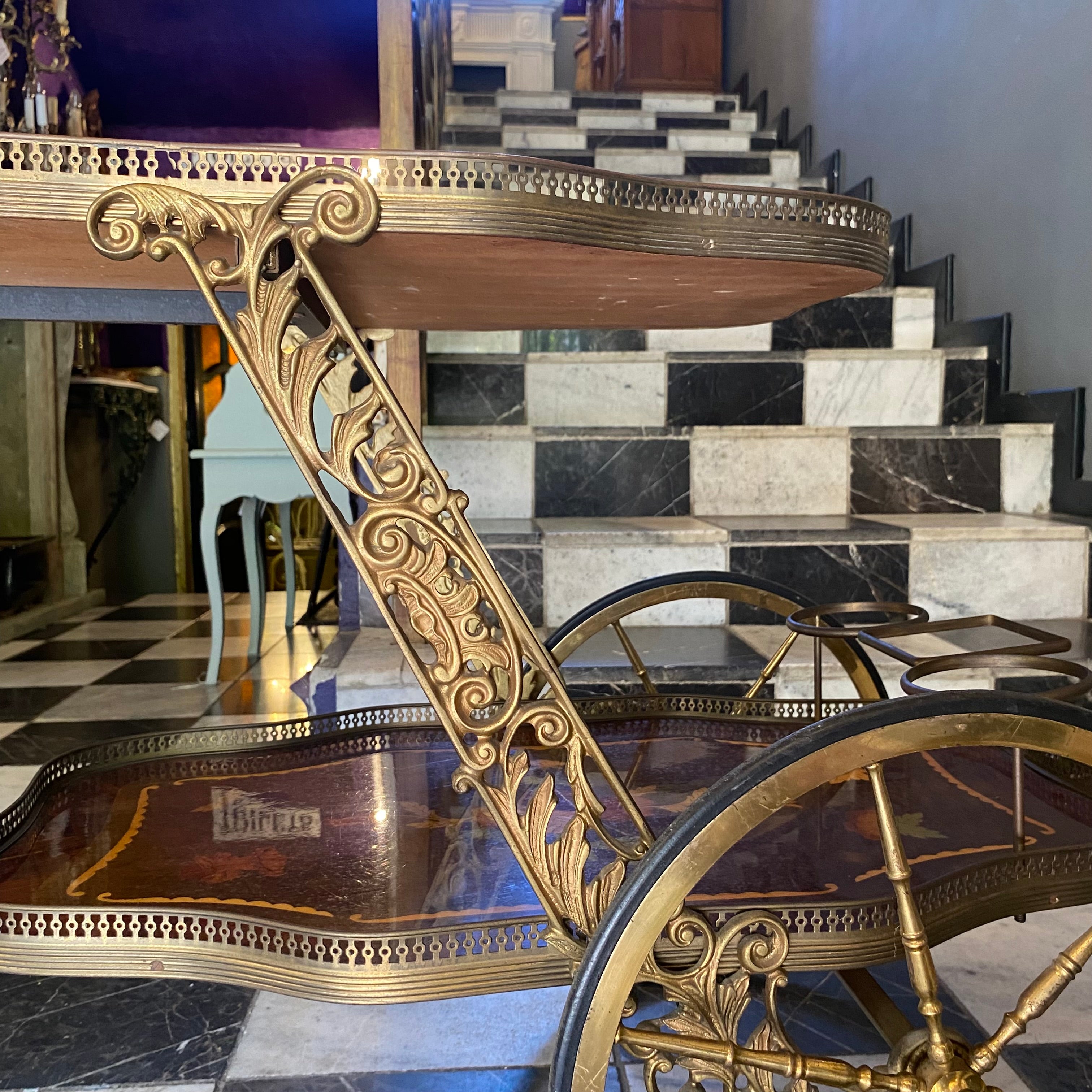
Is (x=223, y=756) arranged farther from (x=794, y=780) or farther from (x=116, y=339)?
(x=116, y=339)

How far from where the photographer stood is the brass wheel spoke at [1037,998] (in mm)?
636

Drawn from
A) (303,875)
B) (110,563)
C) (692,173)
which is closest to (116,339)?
(110,563)

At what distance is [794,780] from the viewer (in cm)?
61

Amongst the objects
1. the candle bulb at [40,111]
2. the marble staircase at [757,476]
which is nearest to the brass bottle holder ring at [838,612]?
the marble staircase at [757,476]

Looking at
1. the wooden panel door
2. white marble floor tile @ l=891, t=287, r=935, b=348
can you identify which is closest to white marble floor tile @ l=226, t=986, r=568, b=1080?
white marble floor tile @ l=891, t=287, r=935, b=348

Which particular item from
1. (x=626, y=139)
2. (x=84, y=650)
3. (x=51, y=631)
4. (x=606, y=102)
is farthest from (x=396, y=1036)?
(x=606, y=102)

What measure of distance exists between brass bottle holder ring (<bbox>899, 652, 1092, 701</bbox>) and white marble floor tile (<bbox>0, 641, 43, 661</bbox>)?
287 cm

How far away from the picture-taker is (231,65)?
12.4 feet

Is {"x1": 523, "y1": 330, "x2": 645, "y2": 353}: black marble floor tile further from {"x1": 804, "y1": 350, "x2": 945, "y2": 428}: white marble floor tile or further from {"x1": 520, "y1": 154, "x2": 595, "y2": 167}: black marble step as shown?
{"x1": 520, "y1": 154, "x2": 595, "y2": 167}: black marble step

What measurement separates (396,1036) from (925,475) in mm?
1822

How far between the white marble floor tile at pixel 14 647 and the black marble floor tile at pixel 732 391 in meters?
2.04

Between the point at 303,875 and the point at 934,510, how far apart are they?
1.98 m

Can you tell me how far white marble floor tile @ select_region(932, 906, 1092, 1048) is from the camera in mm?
1065

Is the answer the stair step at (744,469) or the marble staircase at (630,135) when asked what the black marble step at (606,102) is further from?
the stair step at (744,469)
